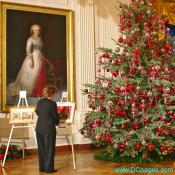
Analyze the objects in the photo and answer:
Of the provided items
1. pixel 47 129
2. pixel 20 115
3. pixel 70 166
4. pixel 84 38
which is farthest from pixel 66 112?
pixel 84 38

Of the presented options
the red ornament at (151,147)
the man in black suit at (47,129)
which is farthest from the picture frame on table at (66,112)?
the red ornament at (151,147)

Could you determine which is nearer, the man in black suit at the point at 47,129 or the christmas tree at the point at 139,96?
the man in black suit at the point at 47,129

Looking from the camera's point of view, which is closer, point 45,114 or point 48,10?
point 45,114

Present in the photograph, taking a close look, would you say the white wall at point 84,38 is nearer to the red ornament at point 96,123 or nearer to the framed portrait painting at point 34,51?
the framed portrait painting at point 34,51

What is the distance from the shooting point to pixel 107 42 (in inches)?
439

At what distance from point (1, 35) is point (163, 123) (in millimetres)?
4690

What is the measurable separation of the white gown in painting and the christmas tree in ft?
7.24

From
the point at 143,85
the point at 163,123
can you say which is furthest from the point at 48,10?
the point at 163,123

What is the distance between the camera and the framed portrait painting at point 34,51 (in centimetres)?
956

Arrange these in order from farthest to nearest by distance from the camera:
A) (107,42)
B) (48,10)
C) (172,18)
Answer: (172,18), (107,42), (48,10)

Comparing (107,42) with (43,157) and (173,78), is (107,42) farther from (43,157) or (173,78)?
(43,157)

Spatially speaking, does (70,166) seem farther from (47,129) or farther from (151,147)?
(151,147)

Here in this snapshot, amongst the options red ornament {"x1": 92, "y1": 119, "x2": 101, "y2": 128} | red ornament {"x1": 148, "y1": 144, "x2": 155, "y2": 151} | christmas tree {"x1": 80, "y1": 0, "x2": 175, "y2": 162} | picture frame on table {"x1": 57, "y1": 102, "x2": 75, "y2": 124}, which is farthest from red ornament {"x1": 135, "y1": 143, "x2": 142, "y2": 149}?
picture frame on table {"x1": 57, "y1": 102, "x2": 75, "y2": 124}

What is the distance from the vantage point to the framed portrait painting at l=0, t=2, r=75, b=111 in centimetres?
956
